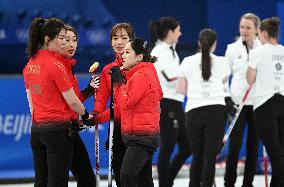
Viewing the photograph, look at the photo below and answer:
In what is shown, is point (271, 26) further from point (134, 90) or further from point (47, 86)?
point (47, 86)

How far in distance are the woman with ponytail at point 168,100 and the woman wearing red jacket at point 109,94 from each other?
2018mm

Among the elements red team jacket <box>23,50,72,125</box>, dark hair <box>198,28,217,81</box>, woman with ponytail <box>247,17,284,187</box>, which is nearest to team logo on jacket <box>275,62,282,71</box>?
woman with ponytail <box>247,17,284,187</box>

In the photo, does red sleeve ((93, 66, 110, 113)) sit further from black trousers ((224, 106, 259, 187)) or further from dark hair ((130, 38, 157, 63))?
black trousers ((224, 106, 259, 187))

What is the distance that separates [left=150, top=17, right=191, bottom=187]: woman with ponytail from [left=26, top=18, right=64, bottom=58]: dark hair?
255cm

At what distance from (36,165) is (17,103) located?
13.1 ft

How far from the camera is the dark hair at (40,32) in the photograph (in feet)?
20.7

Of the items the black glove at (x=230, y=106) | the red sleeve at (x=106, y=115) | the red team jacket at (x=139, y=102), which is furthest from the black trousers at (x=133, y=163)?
the black glove at (x=230, y=106)

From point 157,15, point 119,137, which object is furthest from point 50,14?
point 119,137

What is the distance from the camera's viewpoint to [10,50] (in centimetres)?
1129

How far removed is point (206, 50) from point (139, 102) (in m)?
2.00

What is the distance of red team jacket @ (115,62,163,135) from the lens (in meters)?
6.21

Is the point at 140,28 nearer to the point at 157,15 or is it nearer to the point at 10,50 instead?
the point at 157,15

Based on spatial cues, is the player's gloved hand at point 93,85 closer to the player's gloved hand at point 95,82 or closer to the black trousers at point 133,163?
the player's gloved hand at point 95,82

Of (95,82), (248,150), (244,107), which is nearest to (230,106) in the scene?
(244,107)
